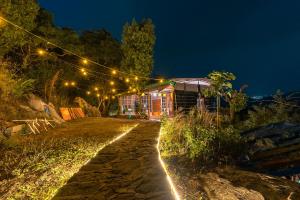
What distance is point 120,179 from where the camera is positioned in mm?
5328

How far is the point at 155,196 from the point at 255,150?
5.24 m

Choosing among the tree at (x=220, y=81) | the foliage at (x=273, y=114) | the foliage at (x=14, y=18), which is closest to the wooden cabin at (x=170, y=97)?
the foliage at (x=273, y=114)

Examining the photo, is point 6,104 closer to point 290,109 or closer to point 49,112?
point 49,112

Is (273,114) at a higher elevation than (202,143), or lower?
higher

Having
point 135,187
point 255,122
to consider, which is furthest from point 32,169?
point 255,122

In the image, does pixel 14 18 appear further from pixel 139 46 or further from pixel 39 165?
pixel 139 46

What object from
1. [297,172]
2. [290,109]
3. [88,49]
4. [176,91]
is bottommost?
[297,172]

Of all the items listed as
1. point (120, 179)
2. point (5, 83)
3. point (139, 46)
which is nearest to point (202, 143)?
point (120, 179)

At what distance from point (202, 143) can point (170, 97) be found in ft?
50.0

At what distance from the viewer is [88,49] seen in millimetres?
27828

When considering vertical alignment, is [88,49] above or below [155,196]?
above

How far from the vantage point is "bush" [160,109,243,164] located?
685 cm

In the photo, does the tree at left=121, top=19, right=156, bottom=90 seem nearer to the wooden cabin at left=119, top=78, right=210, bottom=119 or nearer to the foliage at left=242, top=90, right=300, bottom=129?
the wooden cabin at left=119, top=78, right=210, bottom=119

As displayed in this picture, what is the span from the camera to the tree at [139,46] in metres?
23.3
